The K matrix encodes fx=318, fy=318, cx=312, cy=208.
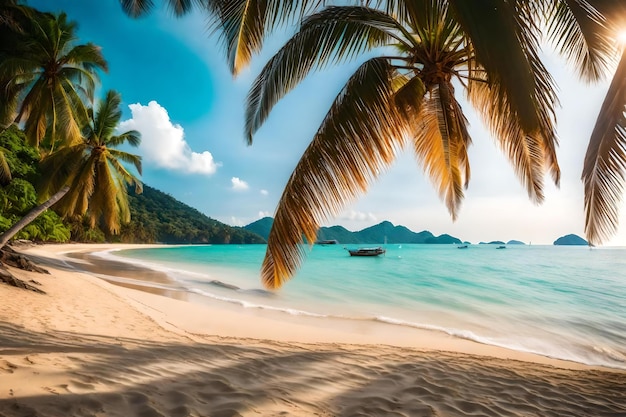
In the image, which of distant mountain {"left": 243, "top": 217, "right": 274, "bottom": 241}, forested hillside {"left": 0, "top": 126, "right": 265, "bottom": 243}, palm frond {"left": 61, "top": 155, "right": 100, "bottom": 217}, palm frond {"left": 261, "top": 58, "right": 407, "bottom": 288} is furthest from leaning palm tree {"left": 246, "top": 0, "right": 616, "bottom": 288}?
distant mountain {"left": 243, "top": 217, "right": 274, "bottom": 241}

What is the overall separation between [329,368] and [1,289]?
7112mm

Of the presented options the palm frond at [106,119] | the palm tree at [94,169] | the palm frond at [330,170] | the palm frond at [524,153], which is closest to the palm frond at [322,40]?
the palm frond at [330,170]

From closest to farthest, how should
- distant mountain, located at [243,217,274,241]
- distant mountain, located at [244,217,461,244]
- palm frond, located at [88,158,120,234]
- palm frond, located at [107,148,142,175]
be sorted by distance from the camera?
palm frond, located at [88,158,120,234] → palm frond, located at [107,148,142,175] → distant mountain, located at [244,217,461,244] → distant mountain, located at [243,217,274,241]

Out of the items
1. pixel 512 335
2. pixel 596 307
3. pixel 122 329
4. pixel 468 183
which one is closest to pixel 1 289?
pixel 122 329

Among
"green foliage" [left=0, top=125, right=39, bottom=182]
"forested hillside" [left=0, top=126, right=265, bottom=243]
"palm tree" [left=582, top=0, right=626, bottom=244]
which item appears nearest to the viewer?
"palm tree" [left=582, top=0, right=626, bottom=244]

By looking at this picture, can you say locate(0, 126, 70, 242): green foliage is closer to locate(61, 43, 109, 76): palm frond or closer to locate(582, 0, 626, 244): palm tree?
locate(61, 43, 109, 76): palm frond

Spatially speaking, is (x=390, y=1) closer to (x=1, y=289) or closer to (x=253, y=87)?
(x=253, y=87)

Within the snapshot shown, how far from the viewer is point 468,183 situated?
6.69 m

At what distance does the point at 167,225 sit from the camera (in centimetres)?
8588

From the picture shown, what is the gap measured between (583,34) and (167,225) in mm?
93048

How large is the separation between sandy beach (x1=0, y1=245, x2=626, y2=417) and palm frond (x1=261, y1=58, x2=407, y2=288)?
1.32 metres

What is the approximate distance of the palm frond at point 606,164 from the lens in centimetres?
297

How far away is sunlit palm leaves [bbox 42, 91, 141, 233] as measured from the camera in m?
12.1

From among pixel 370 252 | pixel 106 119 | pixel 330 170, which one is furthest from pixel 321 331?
pixel 370 252
